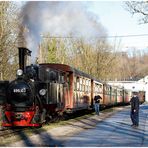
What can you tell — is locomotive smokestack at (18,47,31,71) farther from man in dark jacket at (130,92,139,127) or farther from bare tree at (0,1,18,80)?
bare tree at (0,1,18,80)

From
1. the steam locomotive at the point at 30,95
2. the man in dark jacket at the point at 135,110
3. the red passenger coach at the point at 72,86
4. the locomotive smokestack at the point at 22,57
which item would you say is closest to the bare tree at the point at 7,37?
the red passenger coach at the point at 72,86

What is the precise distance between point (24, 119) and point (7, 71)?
49.8 ft

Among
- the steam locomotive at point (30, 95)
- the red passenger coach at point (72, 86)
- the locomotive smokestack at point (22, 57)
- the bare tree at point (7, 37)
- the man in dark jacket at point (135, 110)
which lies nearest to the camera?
the steam locomotive at point (30, 95)

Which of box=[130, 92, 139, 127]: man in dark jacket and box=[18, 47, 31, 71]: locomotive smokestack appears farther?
box=[130, 92, 139, 127]: man in dark jacket

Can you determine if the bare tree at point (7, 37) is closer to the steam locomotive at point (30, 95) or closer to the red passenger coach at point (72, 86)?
the red passenger coach at point (72, 86)

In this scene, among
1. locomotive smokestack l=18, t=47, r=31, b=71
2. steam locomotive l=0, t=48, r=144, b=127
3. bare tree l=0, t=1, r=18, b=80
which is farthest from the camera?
bare tree l=0, t=1, r=18, b=80

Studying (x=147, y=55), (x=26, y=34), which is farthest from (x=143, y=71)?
(x=26, y=34)

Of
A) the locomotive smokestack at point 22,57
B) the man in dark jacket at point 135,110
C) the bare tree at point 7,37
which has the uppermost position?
the bare tree at point 7,37

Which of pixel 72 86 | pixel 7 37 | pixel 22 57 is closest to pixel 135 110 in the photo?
pixel 72 86

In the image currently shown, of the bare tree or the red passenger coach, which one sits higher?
the bare tree

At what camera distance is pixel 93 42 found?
62.6 m

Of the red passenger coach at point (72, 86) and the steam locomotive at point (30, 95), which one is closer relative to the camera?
the steam locomotive at point (30, 95)

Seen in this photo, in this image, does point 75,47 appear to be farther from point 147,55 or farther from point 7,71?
point 147,55

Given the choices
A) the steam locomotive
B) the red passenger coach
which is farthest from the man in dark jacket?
the red passenger coach
